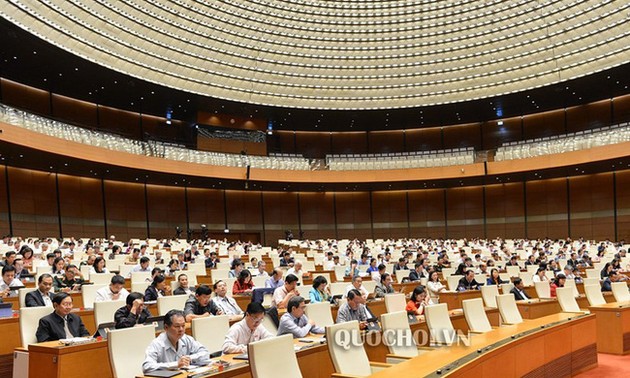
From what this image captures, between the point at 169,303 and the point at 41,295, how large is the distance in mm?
1733

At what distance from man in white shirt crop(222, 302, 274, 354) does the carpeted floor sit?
4811mm

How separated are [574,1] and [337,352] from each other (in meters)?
25.6

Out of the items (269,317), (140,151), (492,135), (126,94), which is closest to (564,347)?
(269,317)

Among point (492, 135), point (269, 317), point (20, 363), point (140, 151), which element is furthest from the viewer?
point (492, 135)

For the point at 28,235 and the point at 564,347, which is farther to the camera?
the point at 28,235

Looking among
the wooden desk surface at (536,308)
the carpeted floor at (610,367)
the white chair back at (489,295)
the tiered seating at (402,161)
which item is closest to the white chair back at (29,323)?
the carpeted floor at (610,367)

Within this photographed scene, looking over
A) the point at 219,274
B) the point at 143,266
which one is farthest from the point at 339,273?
the point at 143,266

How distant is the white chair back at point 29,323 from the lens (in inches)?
261

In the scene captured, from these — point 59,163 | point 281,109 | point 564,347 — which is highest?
point 281,109

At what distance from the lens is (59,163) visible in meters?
25.5

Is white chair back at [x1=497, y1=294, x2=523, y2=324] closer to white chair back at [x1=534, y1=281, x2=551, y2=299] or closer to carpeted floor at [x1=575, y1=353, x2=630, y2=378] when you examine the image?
carpeted floor at [x1=575, y1=353, x2=630, y2=378]

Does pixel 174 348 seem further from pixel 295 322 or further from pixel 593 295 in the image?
pixel 593 295

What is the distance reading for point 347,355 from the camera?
18.5 feet

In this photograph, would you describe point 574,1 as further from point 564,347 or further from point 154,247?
point 564,347
